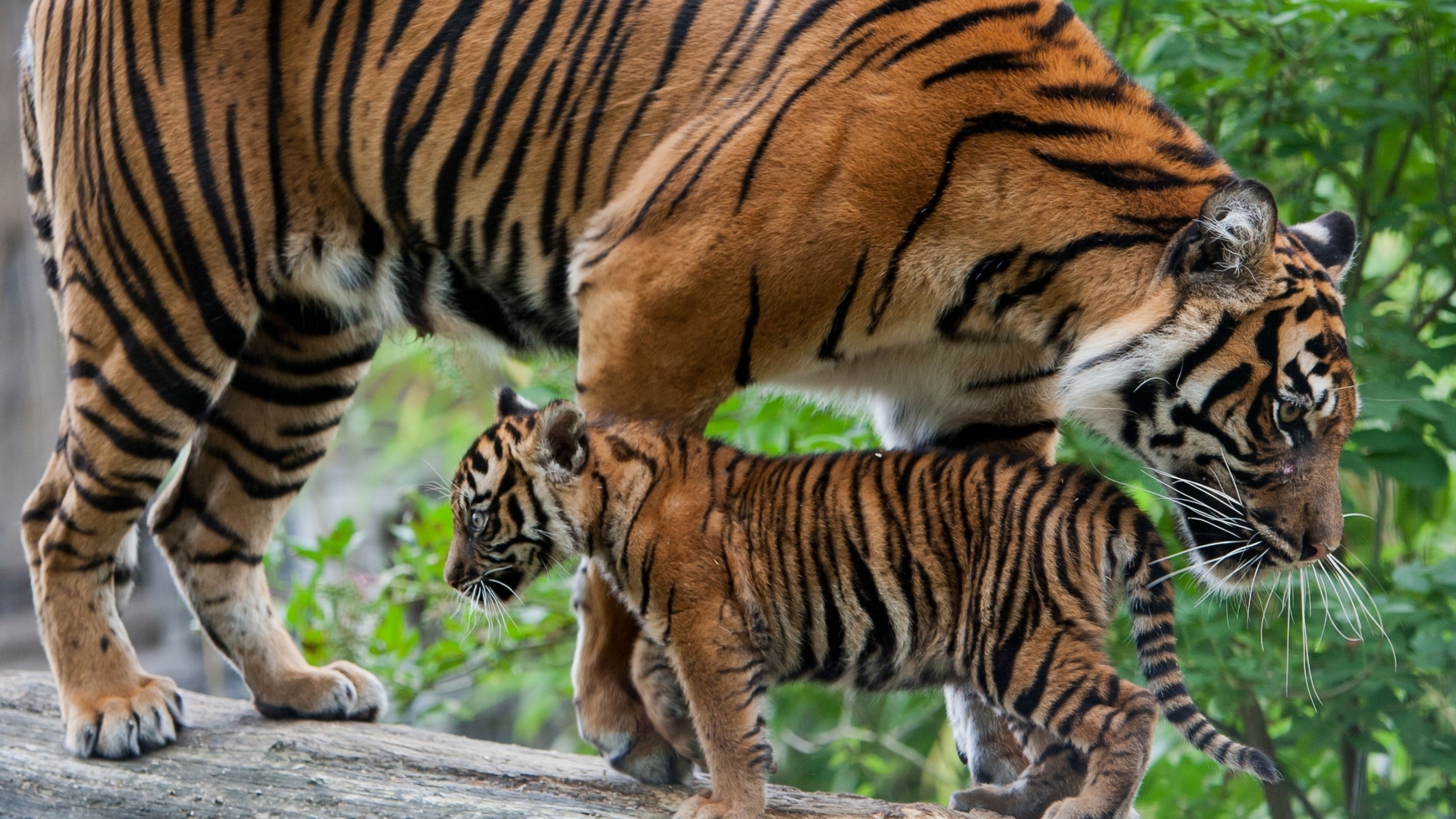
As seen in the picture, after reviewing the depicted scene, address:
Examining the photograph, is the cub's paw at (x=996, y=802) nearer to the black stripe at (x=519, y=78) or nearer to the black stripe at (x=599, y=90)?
the black stripe at (x=599, y=90)

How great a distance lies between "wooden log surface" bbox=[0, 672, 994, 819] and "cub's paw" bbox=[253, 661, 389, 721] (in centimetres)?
6

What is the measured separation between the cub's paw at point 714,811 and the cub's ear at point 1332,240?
5.96ft

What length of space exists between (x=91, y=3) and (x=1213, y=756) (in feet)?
11.6

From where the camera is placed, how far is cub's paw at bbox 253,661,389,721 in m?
4.00

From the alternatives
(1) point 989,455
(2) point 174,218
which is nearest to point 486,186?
(2) point 174,218

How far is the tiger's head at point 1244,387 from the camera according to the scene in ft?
8.96

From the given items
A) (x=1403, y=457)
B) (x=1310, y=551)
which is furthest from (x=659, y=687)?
(x=1403, y=457)

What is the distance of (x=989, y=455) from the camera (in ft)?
9.64

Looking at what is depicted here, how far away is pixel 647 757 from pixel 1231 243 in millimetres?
1812

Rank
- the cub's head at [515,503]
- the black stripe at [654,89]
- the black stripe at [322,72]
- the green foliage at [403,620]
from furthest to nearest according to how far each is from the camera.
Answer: the green foliage at [403,620], the black stripe at [322,72], the black stripe at [654,89], the cub's head at [515,503]

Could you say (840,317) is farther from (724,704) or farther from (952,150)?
(724,704)

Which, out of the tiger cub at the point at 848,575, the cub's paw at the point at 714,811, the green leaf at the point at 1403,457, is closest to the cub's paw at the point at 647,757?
the tiger cub at the point at 848,575

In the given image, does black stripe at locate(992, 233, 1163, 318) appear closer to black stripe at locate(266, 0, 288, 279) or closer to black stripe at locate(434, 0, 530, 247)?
black stripe at locate(434, 0, 530, 247)

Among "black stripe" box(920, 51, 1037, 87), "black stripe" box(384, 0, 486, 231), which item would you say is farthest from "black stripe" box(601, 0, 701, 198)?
"black stripe" box(920, 51, 1037, 87)
